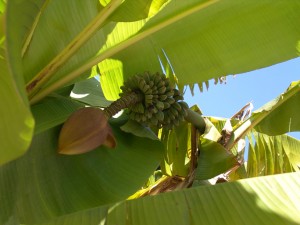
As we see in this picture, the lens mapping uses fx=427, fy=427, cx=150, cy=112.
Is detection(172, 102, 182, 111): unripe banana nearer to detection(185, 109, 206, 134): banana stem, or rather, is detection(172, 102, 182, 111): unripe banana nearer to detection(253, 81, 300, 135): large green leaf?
detection(185, 109, 206, 134): banana stem

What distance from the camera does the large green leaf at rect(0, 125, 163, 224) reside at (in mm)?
1034

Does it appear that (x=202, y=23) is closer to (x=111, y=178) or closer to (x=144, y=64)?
(x=144, y=64)

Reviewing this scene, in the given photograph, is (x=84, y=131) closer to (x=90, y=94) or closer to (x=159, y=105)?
(x=159, y=105)

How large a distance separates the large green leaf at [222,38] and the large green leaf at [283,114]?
33 cm

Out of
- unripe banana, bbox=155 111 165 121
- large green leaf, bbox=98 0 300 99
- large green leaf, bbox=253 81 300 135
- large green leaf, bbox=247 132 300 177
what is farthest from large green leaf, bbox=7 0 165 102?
large green leaf, bbox=247 132 300 177

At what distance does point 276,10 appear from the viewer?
133 centimetres

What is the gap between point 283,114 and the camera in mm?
1641

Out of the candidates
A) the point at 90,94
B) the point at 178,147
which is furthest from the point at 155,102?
the point at 90,94

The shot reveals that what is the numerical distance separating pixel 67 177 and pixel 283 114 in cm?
91

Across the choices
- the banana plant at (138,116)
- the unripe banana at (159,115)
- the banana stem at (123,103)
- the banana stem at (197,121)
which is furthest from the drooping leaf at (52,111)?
the banana stem at (197,121)

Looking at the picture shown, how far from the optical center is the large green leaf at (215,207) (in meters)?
0.77

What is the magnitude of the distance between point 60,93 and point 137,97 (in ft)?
1.03

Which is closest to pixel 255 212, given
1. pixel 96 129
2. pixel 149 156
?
pixel 96 129

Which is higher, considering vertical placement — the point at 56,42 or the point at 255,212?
the point at 56,42
